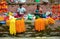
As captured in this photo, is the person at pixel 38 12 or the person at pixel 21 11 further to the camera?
the person at pixel 21 11

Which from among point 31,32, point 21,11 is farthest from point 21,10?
point 31,32

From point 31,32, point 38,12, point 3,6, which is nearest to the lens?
point 31,32

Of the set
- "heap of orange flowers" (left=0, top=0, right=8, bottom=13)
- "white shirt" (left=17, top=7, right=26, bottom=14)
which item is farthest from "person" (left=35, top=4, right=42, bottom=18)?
"heap of orange flowers" (left=0, top=0, right=8, bottom=13)

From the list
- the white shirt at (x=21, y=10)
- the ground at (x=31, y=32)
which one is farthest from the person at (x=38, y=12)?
the ground at (x=31, y=32)

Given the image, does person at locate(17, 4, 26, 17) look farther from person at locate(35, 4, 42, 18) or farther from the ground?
the ground

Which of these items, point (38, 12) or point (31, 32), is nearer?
point (31, 32)

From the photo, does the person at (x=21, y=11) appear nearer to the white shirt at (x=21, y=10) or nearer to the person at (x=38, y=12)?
the white shirt at (x=21, y=10)

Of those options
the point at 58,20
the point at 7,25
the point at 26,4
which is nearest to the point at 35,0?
the point at 26,4

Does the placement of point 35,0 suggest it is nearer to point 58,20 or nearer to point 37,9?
point 37,9

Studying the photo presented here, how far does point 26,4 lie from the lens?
11.7 meters

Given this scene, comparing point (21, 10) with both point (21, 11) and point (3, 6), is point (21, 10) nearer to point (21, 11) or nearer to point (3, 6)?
point (21, 11)

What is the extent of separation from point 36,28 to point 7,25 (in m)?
0.99

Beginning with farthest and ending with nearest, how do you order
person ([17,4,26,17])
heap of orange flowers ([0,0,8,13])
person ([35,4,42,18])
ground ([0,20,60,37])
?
heap of orange flowers ([0,0,8,13]) < person ([17,4,26,17]) < person ([35,4,42,18]) < ground ([0,20,60,37])

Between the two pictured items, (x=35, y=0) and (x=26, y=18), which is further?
(x=35, y=0)
